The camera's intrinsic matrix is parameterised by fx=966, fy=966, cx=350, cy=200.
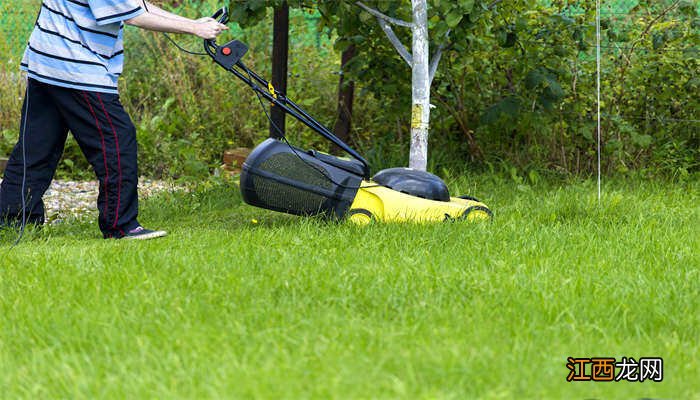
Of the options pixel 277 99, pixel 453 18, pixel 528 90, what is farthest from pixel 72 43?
→ pixel 528 90

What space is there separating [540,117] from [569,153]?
554 millimetres

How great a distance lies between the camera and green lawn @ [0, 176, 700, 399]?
8.33 feet

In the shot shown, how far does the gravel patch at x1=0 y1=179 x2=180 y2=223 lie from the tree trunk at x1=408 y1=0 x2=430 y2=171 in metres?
1.72

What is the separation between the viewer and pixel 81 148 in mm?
4715

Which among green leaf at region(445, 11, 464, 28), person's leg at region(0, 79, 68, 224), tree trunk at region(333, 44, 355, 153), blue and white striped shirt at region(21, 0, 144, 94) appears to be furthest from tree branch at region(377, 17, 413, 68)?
person's leg at region(0, 79, 68, 224)

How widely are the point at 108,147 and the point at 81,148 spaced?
0.71 ft

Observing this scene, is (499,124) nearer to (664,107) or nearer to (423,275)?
(664,107)

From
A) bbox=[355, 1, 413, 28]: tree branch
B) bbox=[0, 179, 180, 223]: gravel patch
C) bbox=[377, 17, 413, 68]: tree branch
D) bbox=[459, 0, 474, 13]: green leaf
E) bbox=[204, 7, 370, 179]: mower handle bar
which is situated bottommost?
bbox=[0, 179, 180, 223]: gravel patch

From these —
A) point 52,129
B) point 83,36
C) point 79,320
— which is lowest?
point 79,320

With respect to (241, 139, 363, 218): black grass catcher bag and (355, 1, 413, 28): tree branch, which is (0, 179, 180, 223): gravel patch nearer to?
(241, 139, 363, 218): black grass catcher bag

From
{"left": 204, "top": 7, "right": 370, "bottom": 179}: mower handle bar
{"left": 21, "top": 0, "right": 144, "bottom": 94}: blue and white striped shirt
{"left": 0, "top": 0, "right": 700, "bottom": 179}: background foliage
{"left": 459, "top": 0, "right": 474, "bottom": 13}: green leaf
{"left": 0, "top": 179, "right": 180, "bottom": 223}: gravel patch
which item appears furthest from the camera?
{"left": 0, "top": 0, "right": 700, "bottom": 179}: background foliage

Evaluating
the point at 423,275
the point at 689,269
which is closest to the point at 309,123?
the point at 423,275

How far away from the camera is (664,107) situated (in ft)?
21.9

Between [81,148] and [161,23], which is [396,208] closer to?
[161,23]
